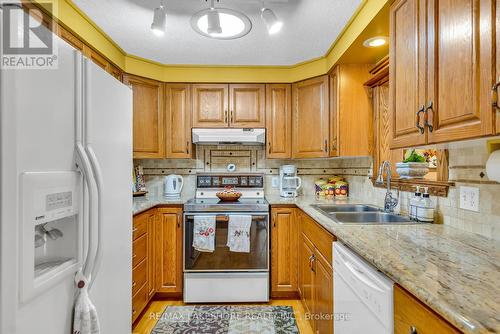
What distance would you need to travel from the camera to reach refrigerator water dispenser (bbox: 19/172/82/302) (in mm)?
649

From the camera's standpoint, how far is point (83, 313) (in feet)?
2.70

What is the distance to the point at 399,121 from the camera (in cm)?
130

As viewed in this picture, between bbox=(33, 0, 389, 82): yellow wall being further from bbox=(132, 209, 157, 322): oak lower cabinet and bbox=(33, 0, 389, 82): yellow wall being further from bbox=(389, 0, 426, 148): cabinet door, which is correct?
bbox=(132, 209, 157, 322): oak lower cabinet

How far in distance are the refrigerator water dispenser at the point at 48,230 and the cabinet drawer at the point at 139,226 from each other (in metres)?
1.19

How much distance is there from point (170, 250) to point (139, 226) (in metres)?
0.47

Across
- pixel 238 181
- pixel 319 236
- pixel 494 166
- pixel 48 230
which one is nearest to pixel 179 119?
pixel 238 181

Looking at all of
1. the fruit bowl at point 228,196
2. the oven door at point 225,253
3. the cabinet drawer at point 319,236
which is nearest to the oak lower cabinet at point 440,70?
the cabinet drawer at point 319,236

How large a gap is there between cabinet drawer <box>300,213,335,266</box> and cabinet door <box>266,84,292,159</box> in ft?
2.77

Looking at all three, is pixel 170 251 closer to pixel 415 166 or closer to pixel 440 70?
pixel 415 166

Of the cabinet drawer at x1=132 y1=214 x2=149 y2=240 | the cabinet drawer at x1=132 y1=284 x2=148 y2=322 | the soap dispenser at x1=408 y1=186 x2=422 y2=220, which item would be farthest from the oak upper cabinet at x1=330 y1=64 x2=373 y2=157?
the cabinet drawer at x1=132 y1=284 x2=148 y2=322

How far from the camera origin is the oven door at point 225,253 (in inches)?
92.7

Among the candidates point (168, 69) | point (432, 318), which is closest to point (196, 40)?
point (168, 69)

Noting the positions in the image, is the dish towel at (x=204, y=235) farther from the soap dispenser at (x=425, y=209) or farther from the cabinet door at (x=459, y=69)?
the cabinet door at (x=459, y=69)

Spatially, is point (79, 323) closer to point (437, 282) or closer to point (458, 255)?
point (437, 282)
